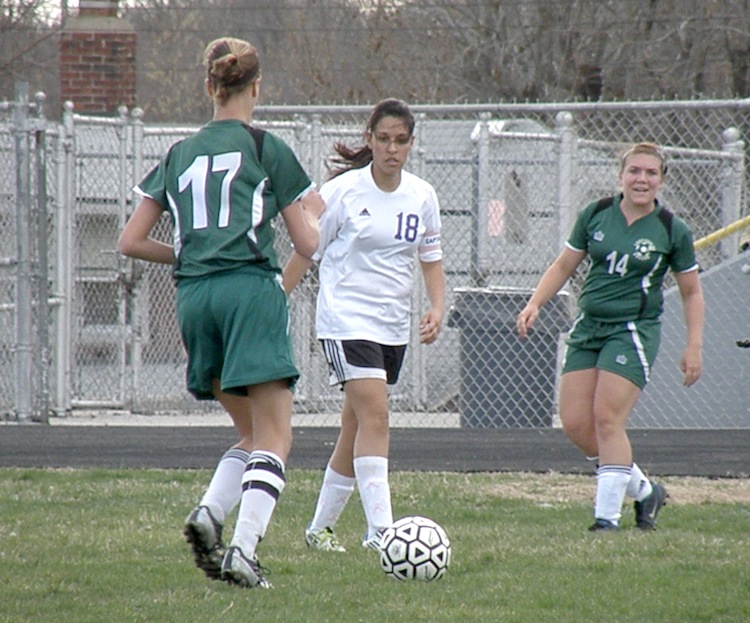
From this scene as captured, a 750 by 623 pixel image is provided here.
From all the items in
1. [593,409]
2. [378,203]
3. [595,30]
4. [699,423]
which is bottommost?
[699,423]

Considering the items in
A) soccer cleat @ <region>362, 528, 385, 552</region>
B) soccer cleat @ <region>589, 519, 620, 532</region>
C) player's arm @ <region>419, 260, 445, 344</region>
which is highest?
player's arm @ <region>419, 260, 445, 344</region>

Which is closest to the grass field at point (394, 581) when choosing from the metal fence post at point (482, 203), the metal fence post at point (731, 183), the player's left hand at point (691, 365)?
the player's left hand at point (691, 365)

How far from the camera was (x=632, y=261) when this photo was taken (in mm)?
6160

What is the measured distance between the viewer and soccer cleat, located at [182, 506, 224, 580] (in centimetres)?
473

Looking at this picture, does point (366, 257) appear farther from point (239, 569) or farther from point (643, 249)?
point (239, 569)

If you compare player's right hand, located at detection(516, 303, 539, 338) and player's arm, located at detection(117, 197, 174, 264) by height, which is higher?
player's arm, located at detection(117, 197, 174, 264)

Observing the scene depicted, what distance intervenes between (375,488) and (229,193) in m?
1.50

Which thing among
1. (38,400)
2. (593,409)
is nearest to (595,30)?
(38,400)

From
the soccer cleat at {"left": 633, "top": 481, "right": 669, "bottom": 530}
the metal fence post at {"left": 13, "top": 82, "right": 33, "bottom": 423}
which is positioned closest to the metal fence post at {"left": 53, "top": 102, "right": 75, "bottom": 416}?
the metal fence post at {"left": 13, "top": 82, "right": 33, "bottom": 423}

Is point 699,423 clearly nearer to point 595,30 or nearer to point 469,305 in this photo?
point 469,305

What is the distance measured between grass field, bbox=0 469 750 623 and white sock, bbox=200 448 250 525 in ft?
0.94

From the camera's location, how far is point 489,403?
1110 cm

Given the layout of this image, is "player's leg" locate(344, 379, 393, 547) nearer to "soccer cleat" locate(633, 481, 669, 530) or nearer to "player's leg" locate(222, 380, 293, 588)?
"player's leg" locate(222, 380, 293, 588)

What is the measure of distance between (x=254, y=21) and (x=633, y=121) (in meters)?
13.3
